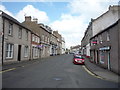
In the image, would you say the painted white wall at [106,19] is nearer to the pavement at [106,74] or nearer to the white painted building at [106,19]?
the white painted building at [106,19]

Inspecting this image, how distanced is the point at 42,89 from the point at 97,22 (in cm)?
2370

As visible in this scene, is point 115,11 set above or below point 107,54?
above

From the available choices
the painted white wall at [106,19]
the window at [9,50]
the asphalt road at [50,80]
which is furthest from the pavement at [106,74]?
the painted white wall at [106,19]

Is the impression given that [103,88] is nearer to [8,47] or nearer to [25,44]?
[8,47]

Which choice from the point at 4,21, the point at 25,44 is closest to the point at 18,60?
the point at 25,44

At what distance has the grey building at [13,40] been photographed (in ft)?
49.7

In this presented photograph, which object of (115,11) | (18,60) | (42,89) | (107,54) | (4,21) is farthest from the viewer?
(115,11)

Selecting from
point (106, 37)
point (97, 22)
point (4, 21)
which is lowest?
point (106, 37)

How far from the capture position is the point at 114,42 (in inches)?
467

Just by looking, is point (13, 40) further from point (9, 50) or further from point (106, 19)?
point (106, 19)

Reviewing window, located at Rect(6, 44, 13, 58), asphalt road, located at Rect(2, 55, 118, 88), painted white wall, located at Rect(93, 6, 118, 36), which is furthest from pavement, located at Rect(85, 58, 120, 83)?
painted white wall, located at Rect(93, 6, 118, 36)

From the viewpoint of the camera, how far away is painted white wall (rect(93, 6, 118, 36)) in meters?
24.5

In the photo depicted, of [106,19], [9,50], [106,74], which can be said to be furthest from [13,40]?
[106,19]

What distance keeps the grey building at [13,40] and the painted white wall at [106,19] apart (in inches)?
594
